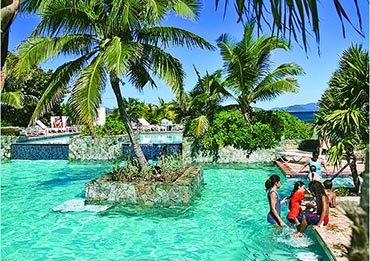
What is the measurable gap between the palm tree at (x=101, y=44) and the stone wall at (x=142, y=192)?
3.98 feet

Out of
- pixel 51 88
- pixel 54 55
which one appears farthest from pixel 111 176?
pixel 54 55

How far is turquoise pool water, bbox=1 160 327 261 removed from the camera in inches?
→ 292

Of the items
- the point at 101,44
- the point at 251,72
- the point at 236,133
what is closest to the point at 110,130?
the point at 236,133

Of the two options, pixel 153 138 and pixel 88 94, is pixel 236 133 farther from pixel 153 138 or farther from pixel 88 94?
pixel 153 138

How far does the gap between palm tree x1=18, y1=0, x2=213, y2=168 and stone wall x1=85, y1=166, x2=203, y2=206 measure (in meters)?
1.21

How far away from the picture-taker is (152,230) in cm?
884

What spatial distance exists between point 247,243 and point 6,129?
21.9 metres

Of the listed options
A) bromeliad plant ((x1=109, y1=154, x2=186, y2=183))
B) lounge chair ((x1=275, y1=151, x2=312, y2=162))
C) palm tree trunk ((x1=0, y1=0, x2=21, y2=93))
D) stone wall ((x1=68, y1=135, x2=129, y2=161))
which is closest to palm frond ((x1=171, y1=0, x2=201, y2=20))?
bromeliad plant ((x1=109, y1=154, x2=186, y2=183))

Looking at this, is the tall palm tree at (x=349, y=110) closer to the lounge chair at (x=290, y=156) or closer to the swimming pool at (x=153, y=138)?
the lounge chair at (x=290, y=156)

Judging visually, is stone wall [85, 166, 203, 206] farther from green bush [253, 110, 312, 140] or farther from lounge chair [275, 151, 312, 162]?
green bush [253, 110, 312, 140]

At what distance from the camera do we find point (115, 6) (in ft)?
32.7

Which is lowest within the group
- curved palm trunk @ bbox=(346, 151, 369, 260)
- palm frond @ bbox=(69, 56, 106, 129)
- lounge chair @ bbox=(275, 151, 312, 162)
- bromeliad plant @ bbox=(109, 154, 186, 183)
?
bromeliad plant @ bbox=(109, 154, 186, 183)

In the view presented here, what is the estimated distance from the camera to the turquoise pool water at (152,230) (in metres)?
7.42

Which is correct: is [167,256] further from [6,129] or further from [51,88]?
[6,129]
